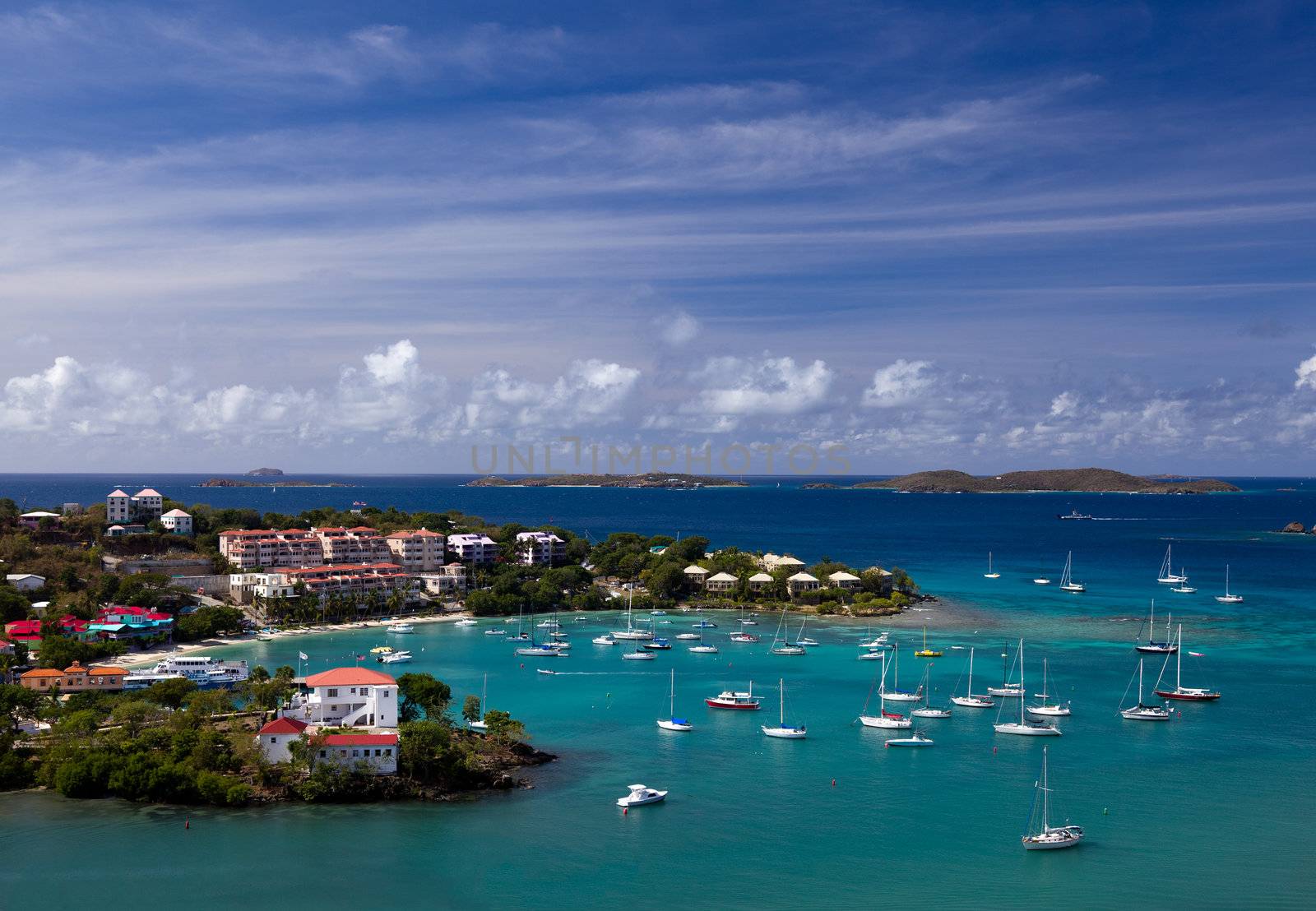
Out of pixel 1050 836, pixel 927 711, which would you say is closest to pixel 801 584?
pixel 927 711

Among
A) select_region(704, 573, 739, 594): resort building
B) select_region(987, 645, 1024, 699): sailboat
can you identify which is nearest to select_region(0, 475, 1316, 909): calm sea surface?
select_region(987, 645, 1024, 699): sailboat

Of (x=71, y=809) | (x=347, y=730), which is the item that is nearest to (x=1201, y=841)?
(x=347, y=730)

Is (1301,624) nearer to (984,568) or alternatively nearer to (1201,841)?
(984,568)

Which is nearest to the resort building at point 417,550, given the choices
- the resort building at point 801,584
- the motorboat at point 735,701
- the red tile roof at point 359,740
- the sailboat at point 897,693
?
the resort building at point 801,584

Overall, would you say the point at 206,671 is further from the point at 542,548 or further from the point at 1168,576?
the point at 1168,576

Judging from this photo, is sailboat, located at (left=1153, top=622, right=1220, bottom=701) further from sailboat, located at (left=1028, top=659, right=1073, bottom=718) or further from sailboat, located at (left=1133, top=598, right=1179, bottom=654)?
sailboat, located at (left=1133, top=598, right=1179, bottom=654)

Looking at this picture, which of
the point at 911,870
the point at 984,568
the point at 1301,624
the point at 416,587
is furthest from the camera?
the point at 984,568

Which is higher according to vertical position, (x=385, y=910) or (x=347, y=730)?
(x=347, y=730)

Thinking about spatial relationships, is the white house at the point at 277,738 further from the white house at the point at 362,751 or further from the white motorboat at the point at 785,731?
the white motorboat at the point at 785,731
